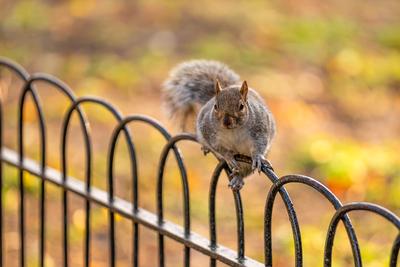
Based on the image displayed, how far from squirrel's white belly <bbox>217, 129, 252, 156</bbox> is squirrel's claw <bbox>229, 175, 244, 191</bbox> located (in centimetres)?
17

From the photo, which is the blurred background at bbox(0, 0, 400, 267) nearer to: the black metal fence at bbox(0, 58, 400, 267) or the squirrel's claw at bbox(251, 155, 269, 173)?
the black metal fence at bbox(0, 58, 400, 267)

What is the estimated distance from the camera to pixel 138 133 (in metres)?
4.48

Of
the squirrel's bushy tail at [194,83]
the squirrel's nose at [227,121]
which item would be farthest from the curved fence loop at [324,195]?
the squirrel's bushy tail at [194,83]

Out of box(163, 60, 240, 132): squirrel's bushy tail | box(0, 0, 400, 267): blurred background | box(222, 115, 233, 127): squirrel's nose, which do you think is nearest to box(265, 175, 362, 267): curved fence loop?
box(222, 115, 233, 127): squirrel's nose

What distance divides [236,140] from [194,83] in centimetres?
29

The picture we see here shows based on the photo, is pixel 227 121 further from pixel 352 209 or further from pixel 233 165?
pixel 352 209

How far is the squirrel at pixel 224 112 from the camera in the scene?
1.95m

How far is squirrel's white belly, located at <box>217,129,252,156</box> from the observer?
2033mm

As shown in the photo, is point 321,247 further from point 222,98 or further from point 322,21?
point 322,21

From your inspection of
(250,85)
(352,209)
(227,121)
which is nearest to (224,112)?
(227,121)

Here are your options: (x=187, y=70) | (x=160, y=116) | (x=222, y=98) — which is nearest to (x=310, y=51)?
(x=160, y=116)

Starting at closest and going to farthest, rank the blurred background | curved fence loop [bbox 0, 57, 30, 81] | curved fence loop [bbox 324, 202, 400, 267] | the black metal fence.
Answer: curved fence loop [bbox 324, 202, 400, 267]
the black metal fence
curved fence loop [bbox 0, 57, 30, 81]
the blurred background

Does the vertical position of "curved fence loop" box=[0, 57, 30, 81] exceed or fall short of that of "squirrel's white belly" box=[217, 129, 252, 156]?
it exceeds it

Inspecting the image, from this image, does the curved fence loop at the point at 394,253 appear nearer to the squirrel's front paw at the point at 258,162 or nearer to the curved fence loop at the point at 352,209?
the curved fence loop at the point at 352,209
